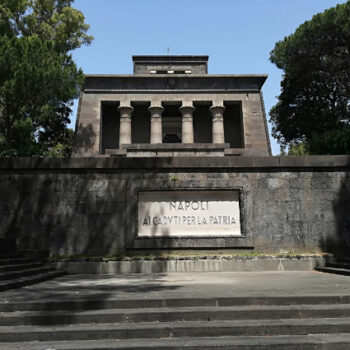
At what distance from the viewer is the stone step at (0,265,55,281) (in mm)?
6573

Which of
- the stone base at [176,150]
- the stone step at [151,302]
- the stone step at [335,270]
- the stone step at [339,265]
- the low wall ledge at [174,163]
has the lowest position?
the stone step at [151,302]

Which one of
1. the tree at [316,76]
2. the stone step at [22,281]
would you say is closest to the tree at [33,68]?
the stone step at [22,281]

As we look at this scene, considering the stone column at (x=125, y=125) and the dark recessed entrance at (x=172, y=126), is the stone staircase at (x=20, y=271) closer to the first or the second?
the stone column at (x=125, y=125)

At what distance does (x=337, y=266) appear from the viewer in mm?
9125

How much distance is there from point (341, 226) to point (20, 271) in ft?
28.6

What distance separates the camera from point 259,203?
10.3 meters

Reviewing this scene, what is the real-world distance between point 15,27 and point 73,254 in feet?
69.9

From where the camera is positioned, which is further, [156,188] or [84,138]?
[84,138]

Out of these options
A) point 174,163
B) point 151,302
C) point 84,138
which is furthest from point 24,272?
point 84,138

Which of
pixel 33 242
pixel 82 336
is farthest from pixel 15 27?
pixel 82 336

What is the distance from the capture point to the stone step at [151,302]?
183 inches

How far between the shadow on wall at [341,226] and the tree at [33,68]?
14.7 m

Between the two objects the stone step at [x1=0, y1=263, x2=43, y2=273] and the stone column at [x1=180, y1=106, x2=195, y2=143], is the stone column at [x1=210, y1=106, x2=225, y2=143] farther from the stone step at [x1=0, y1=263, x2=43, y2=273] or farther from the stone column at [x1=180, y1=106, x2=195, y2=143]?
the stone step at [x1=0, y1=263, x2=43, y2=273]

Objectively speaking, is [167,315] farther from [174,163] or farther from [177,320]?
[174,163]
